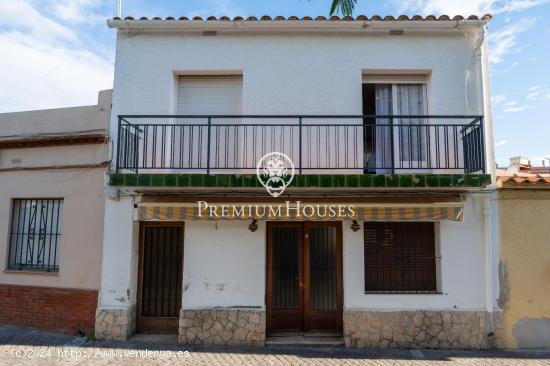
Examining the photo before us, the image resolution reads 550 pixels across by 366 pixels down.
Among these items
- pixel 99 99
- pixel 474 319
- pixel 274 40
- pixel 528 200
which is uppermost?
pixel 274 40

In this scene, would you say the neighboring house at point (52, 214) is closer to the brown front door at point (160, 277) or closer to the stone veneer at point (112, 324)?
the stone veneer at point (112, 324)

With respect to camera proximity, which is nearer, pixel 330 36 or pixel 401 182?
pixel 401 182

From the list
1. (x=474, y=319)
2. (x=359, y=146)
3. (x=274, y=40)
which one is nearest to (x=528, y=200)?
(x=474, y=319)

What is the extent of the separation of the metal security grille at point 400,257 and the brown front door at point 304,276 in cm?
77

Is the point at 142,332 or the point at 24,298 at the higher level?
the point at 24,298

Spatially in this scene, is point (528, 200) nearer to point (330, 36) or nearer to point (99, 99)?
point (330, 36)

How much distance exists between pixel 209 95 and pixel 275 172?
117 inches

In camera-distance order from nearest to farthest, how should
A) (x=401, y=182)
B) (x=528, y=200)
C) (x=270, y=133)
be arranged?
(x=401, y=182)
(x=528, y=200)
(x=270, y=133)

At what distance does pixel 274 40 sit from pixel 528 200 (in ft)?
23.7

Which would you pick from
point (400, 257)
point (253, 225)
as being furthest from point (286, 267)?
point (400, 257)

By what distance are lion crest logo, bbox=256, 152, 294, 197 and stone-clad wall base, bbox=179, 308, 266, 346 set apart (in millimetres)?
2904

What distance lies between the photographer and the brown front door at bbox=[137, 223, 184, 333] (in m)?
9.36

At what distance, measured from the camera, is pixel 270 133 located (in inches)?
366

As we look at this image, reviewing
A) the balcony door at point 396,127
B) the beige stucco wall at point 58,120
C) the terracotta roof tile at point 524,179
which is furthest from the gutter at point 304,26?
the terracotta roof tile at point 524,179
